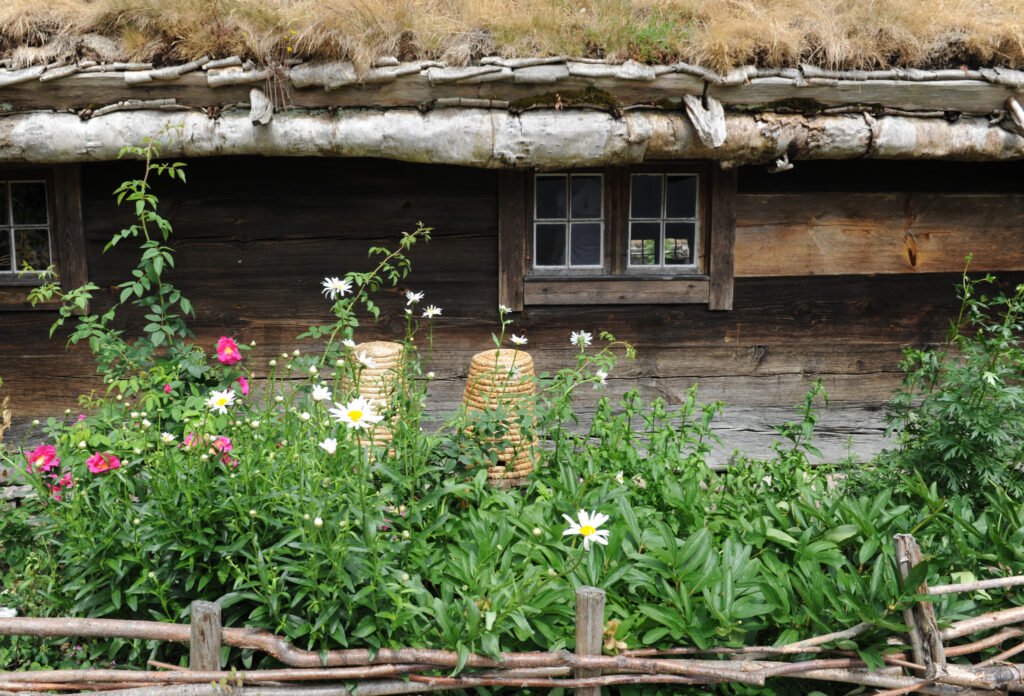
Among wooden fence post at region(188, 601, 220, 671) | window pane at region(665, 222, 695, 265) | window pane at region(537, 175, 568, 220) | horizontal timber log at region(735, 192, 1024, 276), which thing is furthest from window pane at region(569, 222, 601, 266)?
wooden fence post at region(188, 601, 220, 671)

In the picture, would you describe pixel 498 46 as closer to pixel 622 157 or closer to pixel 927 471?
pixel 622 157

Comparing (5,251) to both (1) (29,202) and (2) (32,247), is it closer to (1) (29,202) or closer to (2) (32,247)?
(2) (32,247)

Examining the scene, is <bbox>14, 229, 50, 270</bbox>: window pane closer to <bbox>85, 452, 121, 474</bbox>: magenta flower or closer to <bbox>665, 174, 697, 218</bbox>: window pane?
<bbox>85, 452, 121, 474</bbox>: magenta flower

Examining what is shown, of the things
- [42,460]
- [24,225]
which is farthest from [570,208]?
[24,225]

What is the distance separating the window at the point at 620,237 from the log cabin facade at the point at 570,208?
0.04 feet

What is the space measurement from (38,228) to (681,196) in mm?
3688

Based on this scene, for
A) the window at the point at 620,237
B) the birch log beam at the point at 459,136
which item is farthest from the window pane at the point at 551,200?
the birch log beam at the point at 459,136

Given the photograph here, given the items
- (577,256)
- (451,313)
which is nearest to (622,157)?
(577,256)

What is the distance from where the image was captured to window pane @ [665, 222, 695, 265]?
4785 mm

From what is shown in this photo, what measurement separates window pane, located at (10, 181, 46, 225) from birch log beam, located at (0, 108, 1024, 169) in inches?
27.5

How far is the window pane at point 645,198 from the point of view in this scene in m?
4.73

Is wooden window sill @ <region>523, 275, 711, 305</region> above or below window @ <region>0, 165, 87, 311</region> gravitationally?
below

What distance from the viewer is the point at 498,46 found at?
4.09 meters

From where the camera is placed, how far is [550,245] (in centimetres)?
472
